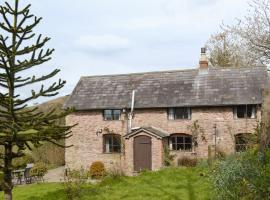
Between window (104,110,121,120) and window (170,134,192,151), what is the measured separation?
14.6 feet

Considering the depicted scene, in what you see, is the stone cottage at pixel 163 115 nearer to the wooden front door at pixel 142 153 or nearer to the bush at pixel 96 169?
the wooden front door at pixel 142 153

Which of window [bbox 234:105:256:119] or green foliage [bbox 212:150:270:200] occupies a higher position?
window [bbox 234:105:256:119]

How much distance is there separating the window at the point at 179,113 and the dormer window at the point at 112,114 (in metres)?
3.97

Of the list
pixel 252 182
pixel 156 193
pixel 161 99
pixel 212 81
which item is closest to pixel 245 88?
pixel 212 81

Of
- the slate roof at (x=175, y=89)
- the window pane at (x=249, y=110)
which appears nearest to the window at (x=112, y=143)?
the slate roof at (x=175, y=89)

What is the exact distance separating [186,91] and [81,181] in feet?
46.3

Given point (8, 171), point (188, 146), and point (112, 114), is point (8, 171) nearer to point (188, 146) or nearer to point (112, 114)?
point (188, 146)

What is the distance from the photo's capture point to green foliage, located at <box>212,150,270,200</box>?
34.6ft

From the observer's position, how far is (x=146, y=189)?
1773 cm

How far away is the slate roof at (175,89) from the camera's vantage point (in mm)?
28766

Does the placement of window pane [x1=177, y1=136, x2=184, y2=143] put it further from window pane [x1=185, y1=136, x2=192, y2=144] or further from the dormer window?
the dormer window

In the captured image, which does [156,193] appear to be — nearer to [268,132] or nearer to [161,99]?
[268,132]

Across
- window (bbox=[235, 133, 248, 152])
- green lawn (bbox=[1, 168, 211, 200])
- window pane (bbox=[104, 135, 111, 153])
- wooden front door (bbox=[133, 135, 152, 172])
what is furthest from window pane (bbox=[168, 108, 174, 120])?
green lawn (bbox=[1, 168, 211, 200])

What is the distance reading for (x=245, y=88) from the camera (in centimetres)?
2886
